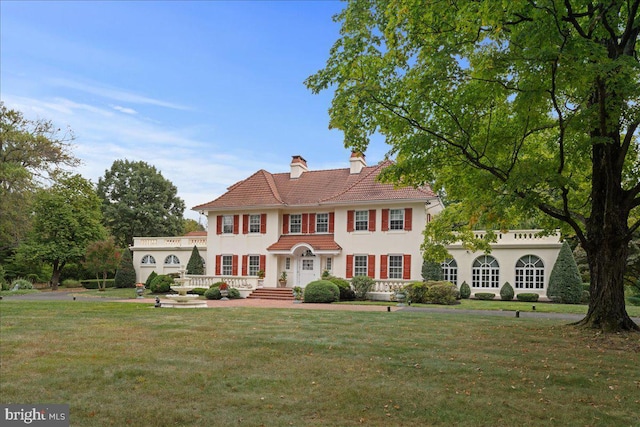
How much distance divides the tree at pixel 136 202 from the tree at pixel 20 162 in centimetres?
1320

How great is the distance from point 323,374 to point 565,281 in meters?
20.9

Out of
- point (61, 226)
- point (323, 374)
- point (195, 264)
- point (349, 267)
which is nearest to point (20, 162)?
point (61, 226)

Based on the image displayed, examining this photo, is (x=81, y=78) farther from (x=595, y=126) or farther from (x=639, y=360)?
(x=639, y=360)

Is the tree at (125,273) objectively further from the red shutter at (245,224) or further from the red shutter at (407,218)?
the red shutter at (407,218)

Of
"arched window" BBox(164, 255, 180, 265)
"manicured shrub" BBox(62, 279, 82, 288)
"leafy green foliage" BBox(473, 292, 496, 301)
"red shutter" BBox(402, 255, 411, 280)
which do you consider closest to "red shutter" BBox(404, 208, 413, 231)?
"red shutter" BBox(402, 255, 411, 280)

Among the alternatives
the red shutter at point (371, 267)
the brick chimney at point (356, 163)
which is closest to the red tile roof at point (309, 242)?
the red shutter at point (371, 267)

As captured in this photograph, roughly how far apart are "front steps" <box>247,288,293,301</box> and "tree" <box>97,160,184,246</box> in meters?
25.3

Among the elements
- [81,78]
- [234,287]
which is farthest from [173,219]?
[81,78]

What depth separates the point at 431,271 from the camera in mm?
25906

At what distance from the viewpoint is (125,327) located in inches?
488

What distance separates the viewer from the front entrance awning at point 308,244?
27328 mm

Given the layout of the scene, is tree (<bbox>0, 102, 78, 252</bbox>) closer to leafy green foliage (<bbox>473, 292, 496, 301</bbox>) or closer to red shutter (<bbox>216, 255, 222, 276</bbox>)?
red shutter (<bbox>216, 255, 222, 276</bbox>)

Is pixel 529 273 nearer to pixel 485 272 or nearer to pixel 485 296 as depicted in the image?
pixel 485 272

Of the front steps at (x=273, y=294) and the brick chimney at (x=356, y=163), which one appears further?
the brick chimney at (x=356, y=163)
